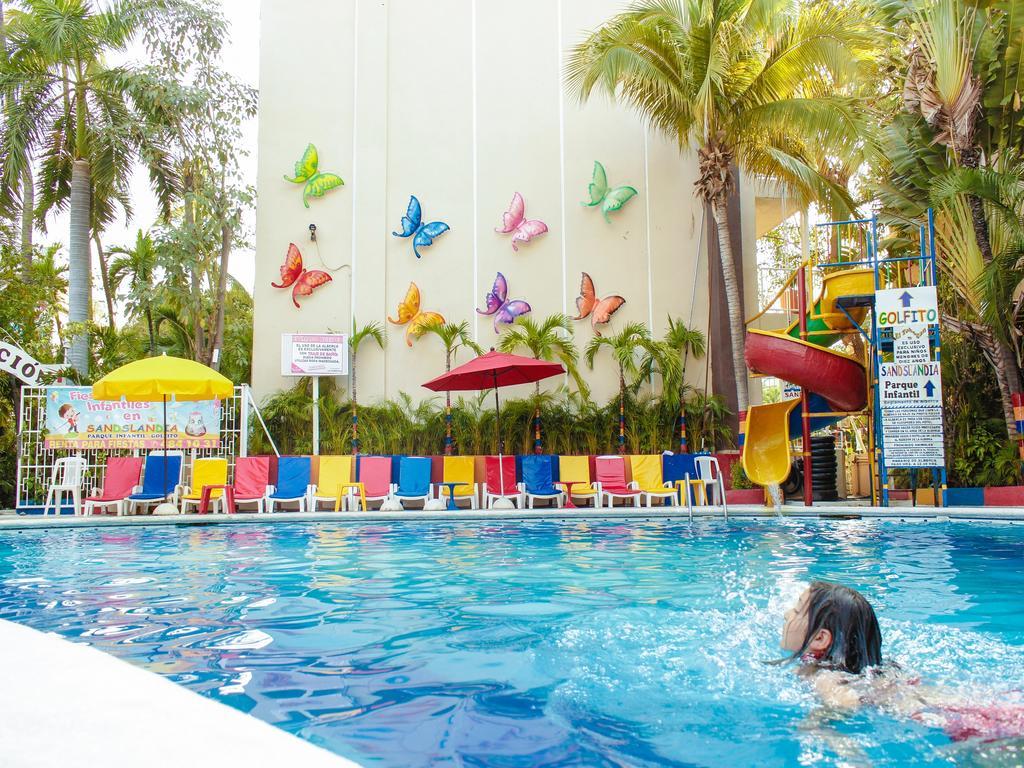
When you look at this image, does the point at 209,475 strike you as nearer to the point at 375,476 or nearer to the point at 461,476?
the point at 375,476

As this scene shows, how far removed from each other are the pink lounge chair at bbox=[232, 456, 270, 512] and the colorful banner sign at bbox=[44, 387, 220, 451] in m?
1.00

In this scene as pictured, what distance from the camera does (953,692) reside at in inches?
123

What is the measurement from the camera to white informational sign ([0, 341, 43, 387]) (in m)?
12.8

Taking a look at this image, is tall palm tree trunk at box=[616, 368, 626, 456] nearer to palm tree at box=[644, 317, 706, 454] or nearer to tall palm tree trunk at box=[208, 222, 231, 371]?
palm tree at box=[644, 317, 706, 454]

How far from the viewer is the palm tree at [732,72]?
1371cm

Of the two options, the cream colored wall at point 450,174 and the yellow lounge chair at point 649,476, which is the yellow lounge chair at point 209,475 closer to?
the cream colored wall at point 450,174

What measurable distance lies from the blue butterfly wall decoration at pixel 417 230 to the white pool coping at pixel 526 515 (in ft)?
22.2

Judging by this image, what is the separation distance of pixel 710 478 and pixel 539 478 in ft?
9.26

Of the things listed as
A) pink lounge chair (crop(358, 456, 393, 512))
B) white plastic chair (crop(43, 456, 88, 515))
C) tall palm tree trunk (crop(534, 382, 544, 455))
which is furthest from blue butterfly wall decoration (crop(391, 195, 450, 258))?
white plastic chair (crop(43, 456, 88, 515))

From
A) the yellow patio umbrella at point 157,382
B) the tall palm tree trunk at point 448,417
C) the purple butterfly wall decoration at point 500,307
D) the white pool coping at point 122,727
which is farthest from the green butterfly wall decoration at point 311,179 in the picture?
the white pool coping at point 122,727

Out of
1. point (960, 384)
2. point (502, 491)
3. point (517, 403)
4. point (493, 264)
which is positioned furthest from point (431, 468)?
point (960, 384)

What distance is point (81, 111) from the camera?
16156mm

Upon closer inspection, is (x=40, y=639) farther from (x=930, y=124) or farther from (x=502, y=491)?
(x=930, y=124)

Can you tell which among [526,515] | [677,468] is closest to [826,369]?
[677,468]
